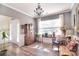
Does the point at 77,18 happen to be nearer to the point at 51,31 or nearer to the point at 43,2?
the point at 51,31

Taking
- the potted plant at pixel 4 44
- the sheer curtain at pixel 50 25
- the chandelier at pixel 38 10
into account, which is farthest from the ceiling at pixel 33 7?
the potted plant at pixel 4 44

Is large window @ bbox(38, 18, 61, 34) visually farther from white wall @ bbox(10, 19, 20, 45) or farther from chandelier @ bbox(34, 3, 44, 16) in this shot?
white wall @ bbox(10, 19, 20, 45)

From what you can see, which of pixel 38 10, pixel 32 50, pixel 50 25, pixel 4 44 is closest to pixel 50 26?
pixel 50 25

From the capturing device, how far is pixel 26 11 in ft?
8.01

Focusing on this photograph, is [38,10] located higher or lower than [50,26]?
higher

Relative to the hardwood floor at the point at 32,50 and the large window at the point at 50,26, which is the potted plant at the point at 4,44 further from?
the large window at the point at 50,26

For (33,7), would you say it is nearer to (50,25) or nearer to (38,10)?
(38,10)

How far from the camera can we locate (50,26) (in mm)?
2402

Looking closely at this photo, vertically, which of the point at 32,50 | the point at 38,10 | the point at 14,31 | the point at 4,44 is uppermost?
the point at 38,10

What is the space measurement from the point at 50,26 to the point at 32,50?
1.76 ft

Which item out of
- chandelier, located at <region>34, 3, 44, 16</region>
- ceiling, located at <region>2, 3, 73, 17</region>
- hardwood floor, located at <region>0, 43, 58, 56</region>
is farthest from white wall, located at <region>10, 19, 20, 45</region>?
chandelier, located at <region>34, 3, 44, 16</region>

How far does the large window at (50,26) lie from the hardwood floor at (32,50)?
254 mm

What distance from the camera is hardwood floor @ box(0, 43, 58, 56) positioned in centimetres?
242

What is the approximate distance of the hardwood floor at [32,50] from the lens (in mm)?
2418
